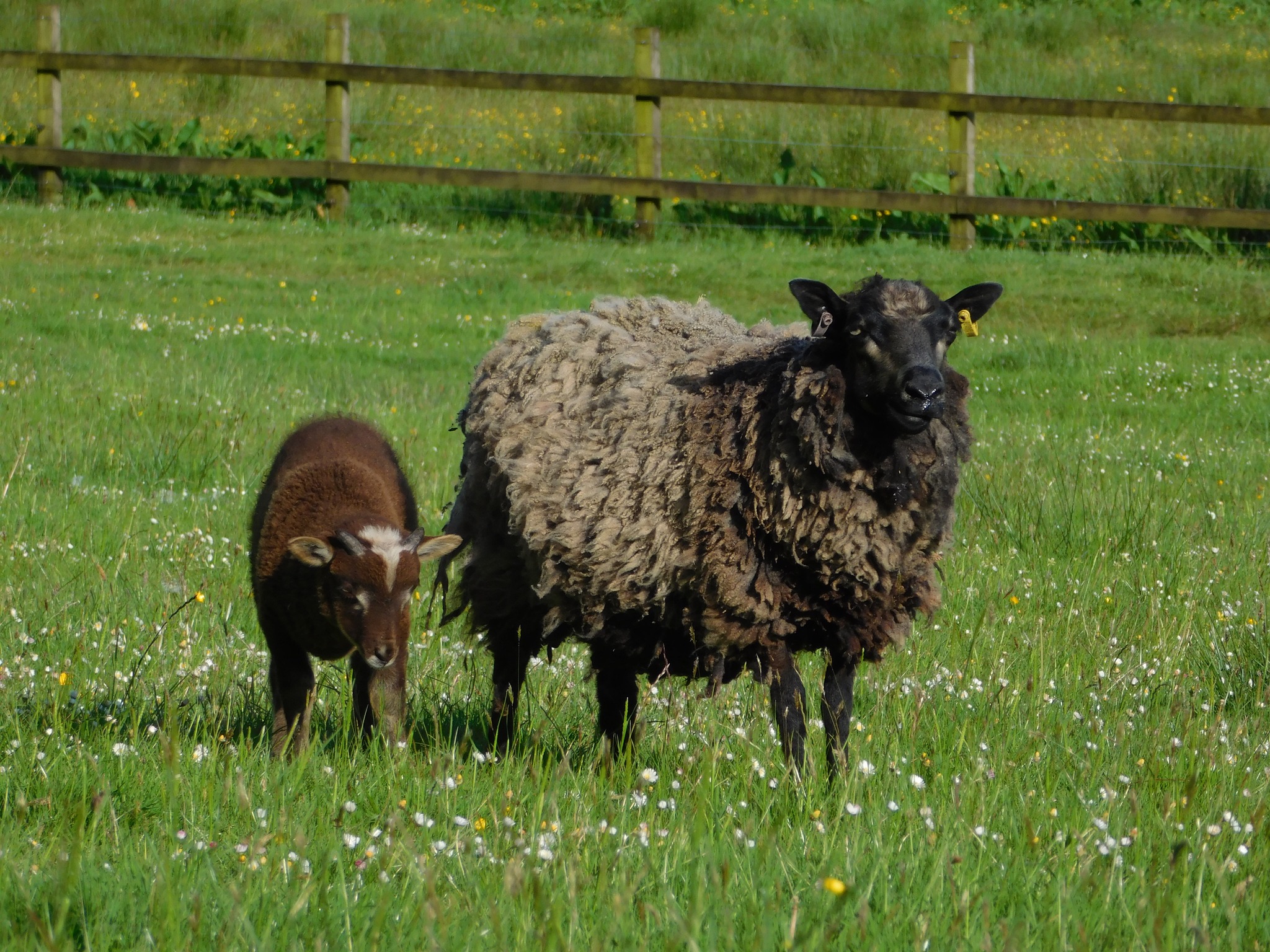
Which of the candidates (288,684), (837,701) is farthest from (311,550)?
(837,701)

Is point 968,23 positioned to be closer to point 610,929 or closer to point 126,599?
point 126,599

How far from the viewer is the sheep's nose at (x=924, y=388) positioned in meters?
4.04

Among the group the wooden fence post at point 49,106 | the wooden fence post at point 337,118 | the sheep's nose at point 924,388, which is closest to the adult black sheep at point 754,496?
the sheep's nose at point 924,388

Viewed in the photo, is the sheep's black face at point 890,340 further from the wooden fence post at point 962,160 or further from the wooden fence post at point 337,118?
the wooden fence post at point 337,118

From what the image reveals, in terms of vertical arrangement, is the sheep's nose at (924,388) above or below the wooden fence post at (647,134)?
below

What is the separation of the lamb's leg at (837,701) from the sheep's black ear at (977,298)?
1238 millimetres

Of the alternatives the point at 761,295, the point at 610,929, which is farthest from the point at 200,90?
the point at 610,929

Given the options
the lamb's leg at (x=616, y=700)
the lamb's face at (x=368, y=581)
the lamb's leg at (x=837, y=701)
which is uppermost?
the lamb's face at (x=368, y=581)

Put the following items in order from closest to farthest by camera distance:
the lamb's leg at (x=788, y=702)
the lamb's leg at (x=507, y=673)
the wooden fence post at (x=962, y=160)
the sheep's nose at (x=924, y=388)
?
the sheep's nose at (x=924, y=388) < the lamb's leg at (x=788, y=702) < the lamb's leg at (x=507, y=673) < the wooden fence post at (x=962, y=160)

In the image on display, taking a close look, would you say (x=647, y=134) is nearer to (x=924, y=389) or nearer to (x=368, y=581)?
(x=368, y=581)

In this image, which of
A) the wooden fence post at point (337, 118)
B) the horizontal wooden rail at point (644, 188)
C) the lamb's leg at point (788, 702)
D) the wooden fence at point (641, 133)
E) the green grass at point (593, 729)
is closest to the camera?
the green grass at point (593, 729)

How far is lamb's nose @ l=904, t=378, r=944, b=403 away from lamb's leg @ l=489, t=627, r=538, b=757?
5.41 ft

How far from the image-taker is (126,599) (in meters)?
5.44

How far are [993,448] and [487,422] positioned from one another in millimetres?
4784
